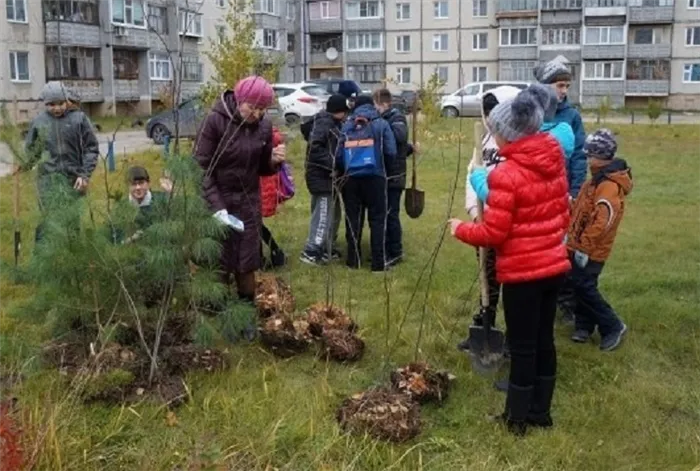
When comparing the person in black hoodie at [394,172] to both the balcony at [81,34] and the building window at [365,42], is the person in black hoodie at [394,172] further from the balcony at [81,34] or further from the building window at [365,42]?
the building window at [365,42]

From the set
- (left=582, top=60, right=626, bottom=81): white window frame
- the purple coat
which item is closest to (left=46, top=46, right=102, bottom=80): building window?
(left=582, top=60, right=626, bottom=81): white window frame

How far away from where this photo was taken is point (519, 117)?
323 centimetres

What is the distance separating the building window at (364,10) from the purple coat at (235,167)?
48.8 m

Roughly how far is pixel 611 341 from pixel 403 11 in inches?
1922

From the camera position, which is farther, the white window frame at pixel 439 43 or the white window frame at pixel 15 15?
the white window frame at pixel 439 43

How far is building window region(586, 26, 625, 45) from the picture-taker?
46156 millimetres

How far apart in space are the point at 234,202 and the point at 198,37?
1512 inches

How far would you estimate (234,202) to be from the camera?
14.8 ft

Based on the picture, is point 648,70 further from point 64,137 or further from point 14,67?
point 64,137

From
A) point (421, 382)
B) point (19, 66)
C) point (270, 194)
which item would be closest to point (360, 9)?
point (19, 66)

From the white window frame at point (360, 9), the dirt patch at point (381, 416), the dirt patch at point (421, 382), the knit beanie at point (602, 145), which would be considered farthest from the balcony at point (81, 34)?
the dirt patch at point (381, 416)

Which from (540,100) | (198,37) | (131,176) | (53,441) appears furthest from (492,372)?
(198,37)

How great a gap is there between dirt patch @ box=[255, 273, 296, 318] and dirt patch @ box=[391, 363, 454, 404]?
117 centimetres

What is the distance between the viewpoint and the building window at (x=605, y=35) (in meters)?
46.2
